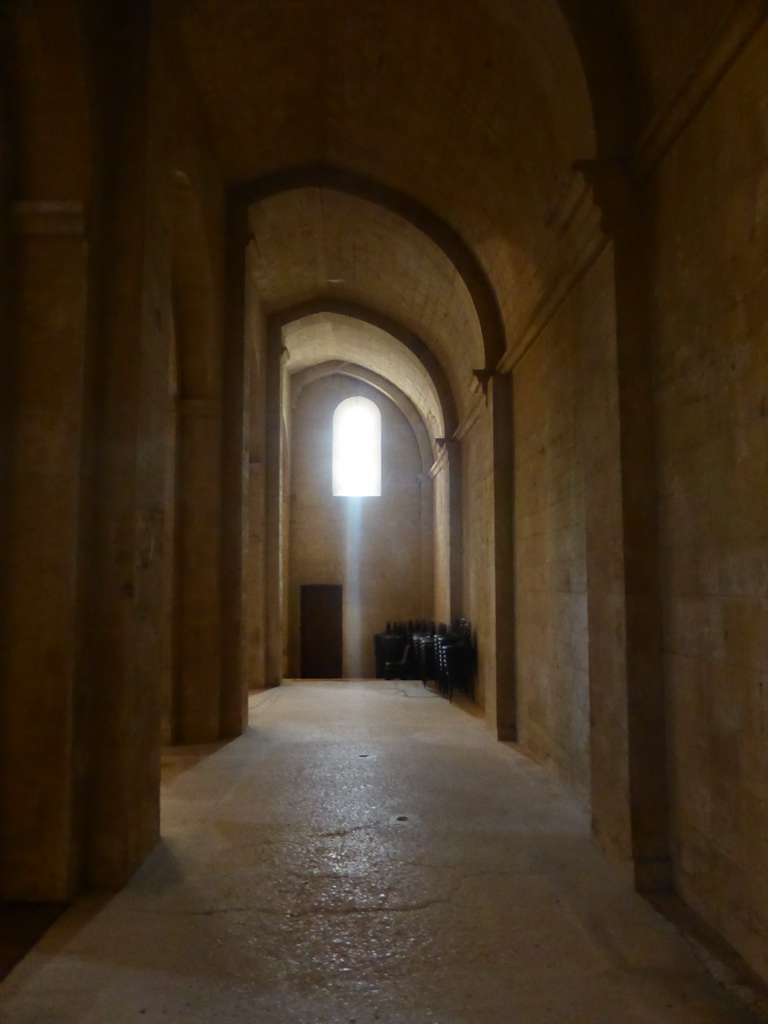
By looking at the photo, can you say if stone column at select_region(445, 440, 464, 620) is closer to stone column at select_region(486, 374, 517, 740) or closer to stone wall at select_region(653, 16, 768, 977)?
stone column at select_region(486, 374, 517, 740)

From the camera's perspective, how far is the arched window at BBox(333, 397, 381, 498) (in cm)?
1788

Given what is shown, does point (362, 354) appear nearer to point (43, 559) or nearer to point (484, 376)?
point (484, 376)

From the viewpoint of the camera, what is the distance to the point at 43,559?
4.27 m

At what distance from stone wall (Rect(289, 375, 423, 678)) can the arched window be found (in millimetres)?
191

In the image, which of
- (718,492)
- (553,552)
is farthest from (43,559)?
(553,552)

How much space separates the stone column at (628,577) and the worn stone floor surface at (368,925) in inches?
16.2

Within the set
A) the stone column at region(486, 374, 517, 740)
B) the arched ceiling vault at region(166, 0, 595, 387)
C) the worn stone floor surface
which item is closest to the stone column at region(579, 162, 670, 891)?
the worn stone floor surface

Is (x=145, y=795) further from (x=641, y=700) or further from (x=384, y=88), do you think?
(x=384, y=88)

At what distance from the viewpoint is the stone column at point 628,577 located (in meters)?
4.30

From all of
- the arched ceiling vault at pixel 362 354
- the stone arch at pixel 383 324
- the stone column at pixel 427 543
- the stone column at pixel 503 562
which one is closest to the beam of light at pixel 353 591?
the stone column at pixel 427 543

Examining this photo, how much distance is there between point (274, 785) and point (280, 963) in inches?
115

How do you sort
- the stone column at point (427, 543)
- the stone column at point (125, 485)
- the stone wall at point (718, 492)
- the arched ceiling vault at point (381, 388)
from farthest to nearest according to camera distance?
the stone column at point (427, 543) < the arched ceiling vault at point (381, 388) < the stone column at point (125, 485) < the stone wall at point (718, 492)

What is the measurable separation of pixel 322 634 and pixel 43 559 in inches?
529

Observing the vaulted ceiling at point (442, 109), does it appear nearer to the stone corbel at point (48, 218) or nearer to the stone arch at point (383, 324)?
the stone arch at point (383, 324)
